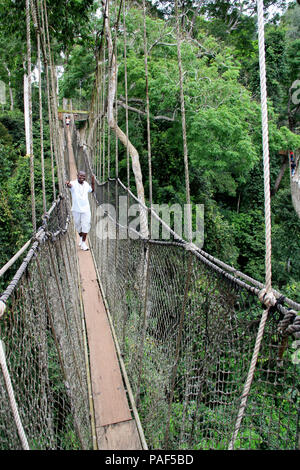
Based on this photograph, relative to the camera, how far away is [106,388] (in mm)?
1865

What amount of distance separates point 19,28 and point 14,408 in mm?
3796

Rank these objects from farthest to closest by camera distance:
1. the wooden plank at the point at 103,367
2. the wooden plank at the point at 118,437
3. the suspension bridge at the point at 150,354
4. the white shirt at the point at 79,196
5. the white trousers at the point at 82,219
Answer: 1. the white trousers at the point at 82,219
2. the white shirt at the point at 79,196
3. the wooden plank at the point at 103,367
4. the wooden plank at the point at 118,437
5. the suspension bridge at the point at 150,354

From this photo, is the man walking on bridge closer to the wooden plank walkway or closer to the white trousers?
the white trousers

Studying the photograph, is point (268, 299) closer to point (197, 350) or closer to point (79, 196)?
point (197, 350)

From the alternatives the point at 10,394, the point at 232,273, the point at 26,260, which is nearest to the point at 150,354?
the point at 232,273

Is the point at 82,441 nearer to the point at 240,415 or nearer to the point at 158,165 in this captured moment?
the point at 240,415

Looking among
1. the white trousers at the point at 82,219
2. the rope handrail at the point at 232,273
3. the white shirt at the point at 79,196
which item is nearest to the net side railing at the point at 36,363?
the rope handrail at the point at 232,273

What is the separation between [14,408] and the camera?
715 millimetres

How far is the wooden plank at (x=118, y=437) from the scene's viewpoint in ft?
5.18

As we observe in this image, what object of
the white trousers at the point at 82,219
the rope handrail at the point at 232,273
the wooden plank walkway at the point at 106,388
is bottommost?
the wooden plank walkway at the point at 106,388

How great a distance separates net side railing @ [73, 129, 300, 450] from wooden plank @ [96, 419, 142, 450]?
15 cm

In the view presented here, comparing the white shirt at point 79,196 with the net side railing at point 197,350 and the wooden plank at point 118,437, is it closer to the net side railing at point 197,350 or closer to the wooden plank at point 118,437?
the net side railing at point 197,350

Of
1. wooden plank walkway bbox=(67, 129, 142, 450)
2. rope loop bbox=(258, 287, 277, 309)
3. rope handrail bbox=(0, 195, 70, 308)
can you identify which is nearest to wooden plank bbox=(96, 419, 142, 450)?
wooden plank walkway bbox=(67, 129, 142, 450)
